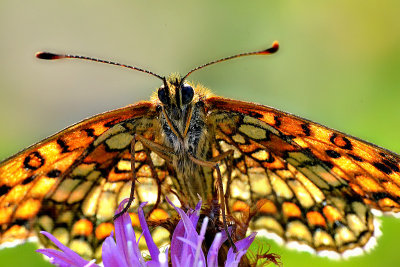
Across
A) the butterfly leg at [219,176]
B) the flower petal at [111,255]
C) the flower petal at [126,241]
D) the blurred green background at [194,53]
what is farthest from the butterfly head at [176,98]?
the blurred green background at [194,53]

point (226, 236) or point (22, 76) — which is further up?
point (22, 76)

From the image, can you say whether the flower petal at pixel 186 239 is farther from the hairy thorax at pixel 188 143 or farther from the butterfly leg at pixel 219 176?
the hairy thorax at pixel 188 143

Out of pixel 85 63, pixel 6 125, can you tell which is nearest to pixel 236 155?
pixel 6 125

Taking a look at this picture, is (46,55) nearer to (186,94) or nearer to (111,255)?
(186,94)

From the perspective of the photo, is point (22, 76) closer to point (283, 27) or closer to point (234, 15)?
point (234, 15)

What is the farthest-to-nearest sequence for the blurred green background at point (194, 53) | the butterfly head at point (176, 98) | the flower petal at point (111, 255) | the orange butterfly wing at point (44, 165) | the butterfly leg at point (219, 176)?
the blurred green background at point (194, 53)
the butterfly head at point (176, 98)
the orange butterfly wing at point (44, 165)
the butterfly leg at point (219, 176)
the flower petal at point (111, 255)

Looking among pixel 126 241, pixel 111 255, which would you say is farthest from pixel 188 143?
pixel 111 255

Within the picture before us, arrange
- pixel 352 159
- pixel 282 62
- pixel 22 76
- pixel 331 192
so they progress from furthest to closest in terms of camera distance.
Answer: pixel 22 76
pixel 282 62
pixel 331 192
pixel 352 159
